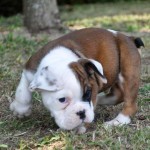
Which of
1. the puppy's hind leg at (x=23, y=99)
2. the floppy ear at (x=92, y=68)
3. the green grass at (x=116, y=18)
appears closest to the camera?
the floppy ear at (x=92, y=68)

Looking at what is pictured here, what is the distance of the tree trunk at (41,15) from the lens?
9844 mm

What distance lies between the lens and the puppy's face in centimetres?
423

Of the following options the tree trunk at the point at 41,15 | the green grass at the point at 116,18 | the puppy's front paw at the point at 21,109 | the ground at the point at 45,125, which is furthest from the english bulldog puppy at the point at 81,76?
the green grass at the point at 116,18

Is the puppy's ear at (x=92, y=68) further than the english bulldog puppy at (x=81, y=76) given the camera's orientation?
Yes

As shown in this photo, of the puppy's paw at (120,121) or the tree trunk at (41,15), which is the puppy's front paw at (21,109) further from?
the tree trunk at (41,15)

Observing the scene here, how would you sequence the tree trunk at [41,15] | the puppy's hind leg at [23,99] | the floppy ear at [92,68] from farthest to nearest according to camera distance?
1. the tree trunk at [41,15]
2. the puppy's hind leg at [23,99]
3. the floppy ear at [92,68]

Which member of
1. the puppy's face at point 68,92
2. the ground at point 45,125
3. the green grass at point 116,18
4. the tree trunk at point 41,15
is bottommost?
the green grass at point 116,18

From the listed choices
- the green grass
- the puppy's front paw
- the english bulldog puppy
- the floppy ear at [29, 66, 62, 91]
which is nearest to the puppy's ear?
the english bulldog puppy

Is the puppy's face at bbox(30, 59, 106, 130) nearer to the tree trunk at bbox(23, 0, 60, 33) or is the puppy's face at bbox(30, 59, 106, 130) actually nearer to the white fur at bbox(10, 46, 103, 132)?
the white fur at bbox(10, 46, 103, 132)

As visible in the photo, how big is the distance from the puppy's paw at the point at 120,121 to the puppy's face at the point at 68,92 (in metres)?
0.50

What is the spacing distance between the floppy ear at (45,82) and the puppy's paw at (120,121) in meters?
0.82

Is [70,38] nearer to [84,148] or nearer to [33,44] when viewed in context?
[84,148]

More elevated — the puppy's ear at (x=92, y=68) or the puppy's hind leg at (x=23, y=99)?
the puppy's ear at (x=92, y=68)

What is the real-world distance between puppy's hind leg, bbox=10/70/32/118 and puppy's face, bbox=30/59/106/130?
0.41 meters
